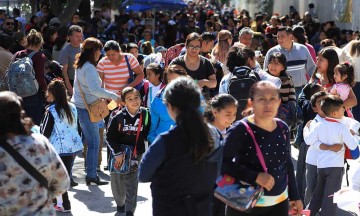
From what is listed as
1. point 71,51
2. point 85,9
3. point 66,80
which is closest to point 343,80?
point 66,80

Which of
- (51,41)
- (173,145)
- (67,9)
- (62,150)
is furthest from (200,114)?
(67,9)

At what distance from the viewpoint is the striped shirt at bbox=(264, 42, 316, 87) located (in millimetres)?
11578

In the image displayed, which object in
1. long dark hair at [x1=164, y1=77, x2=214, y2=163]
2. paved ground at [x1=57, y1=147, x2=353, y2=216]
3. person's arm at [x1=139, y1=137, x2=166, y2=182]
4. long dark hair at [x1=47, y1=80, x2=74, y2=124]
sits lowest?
paved ground at [x1=57, y1=147, x2=353, y2=216]

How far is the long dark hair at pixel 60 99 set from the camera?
28.4 ft

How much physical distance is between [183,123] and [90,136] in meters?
5.14

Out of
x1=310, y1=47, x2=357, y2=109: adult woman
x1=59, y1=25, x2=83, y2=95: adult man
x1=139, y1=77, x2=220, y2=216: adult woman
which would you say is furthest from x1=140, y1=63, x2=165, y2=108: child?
x1=139, y1=77, x2=220, y2=216: adult woman

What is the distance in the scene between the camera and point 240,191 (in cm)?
548

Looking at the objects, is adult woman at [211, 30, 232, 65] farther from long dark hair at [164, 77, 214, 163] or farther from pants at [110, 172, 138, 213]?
long dark hair at [164, 77, 214, 163]

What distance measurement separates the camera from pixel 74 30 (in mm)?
11219

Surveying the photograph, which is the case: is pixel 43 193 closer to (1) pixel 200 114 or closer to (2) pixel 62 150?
(1) pixel 200 114

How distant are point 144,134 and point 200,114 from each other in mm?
3248

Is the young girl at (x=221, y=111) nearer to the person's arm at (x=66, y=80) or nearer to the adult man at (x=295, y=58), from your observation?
the person's arm at (x=66, y=80)

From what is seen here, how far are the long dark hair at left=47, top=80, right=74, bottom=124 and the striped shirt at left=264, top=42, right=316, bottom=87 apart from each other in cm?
387

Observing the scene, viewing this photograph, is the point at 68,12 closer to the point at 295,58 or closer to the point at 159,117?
the point at 295,58
